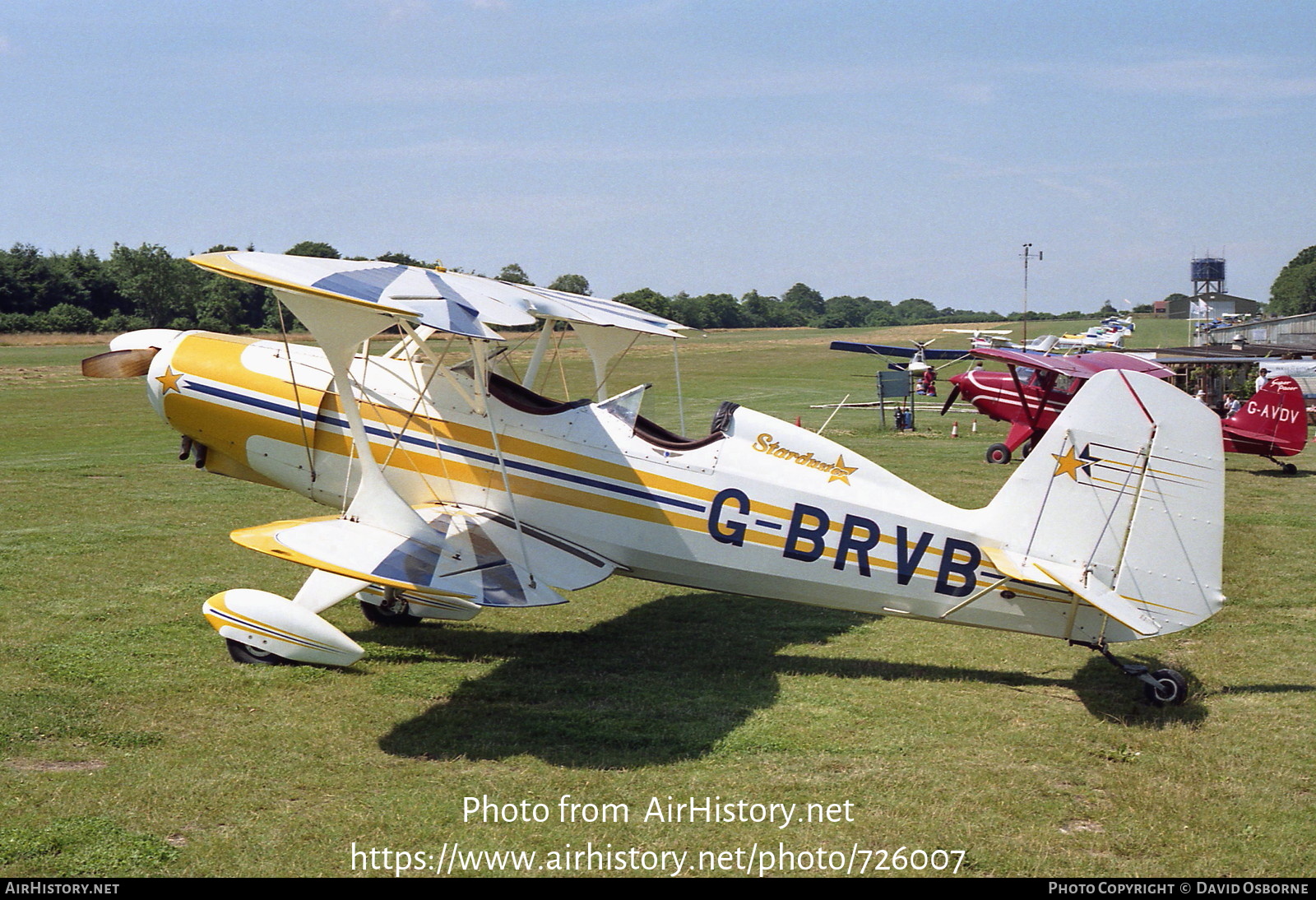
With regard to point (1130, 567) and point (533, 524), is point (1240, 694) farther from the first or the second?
point (533, 524)

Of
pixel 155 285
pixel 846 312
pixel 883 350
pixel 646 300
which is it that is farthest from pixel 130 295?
pixel 846 312

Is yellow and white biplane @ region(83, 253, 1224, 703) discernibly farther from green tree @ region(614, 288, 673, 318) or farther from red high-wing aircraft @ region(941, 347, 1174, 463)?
green tree @ region(614, 288, 673, 318)

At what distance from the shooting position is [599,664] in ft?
23.8

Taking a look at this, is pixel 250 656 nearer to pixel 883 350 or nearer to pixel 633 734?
pixel 633 734

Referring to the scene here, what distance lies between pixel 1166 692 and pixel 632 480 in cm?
366

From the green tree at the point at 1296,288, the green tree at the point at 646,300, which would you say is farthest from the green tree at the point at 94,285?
the green tree at the point at 1296,288

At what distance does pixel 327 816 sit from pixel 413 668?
2368mm

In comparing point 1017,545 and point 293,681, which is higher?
point 1017,545

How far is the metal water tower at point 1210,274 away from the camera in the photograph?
11494cm

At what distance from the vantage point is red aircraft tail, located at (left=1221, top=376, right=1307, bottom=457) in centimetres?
1739

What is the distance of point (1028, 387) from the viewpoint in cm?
2022

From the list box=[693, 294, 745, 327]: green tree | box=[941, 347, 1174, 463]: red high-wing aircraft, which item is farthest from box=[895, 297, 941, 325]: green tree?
box=[941, 347, 1174, 463]: red high-wing aircraft

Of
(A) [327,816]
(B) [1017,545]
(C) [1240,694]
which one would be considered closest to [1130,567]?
(B) [1017,545]

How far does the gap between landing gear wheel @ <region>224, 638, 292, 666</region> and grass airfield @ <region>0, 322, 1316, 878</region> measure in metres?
0.09
